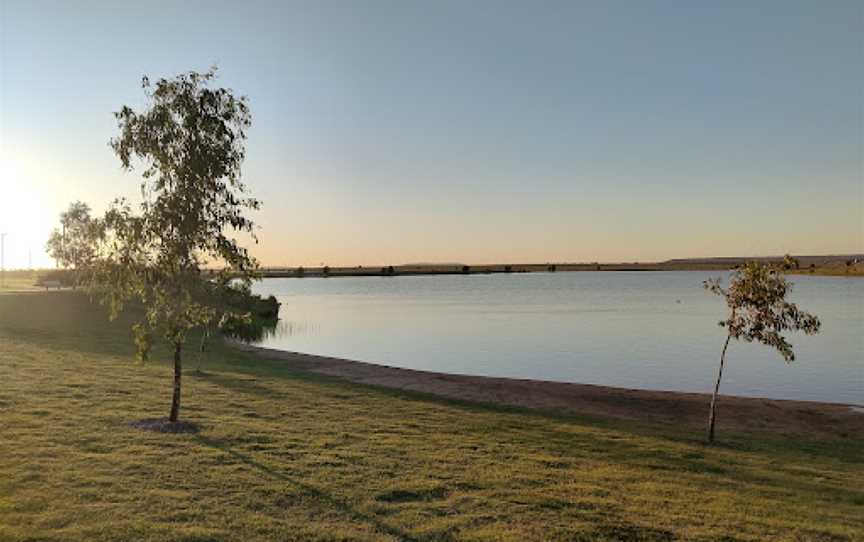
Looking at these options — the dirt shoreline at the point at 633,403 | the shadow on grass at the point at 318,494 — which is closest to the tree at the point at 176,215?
the shadow on grass at the point at 318,494

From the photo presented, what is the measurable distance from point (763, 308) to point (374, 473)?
15303 millimetres

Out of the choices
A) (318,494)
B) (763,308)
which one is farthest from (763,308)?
(318,494)

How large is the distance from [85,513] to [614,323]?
79.7m

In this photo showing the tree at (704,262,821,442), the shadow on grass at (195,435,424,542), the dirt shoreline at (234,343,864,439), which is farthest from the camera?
the dirt shoreline at (234,343,864,439)

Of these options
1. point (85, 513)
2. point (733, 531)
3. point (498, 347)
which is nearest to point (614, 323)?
point (498, 347)

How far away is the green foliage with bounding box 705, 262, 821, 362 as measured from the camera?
20641 mm

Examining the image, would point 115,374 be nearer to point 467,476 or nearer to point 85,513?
point 85,513

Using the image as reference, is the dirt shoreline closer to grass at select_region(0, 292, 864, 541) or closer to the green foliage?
grass at select_region(0, 292, 864, 541)

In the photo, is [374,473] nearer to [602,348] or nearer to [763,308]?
[763,308]

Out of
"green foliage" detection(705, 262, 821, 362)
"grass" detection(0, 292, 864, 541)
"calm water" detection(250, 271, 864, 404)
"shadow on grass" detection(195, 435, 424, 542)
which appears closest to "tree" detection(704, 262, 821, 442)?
"green foliage" detection(705, 262, 821, 362)

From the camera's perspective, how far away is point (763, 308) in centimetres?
2105

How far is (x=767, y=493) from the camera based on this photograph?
15102 millimetres

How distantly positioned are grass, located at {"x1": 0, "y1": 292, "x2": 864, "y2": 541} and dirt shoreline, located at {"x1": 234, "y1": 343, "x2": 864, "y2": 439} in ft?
10.8

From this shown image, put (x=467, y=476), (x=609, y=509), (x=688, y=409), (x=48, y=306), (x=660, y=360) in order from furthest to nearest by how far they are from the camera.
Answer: (x=48, y=306)
(x=660, y=360)
(x=688, y=409)
(x=467, y=476)
(x=609, y=509)
